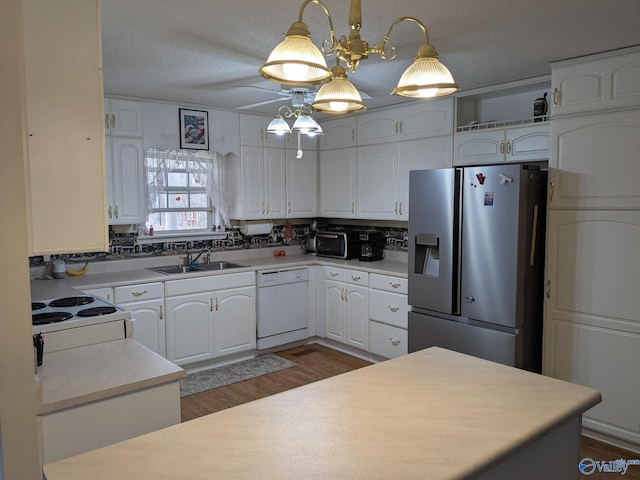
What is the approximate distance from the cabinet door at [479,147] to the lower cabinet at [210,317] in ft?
6.78

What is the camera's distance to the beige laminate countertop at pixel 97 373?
177 centimetres

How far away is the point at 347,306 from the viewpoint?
4559 mm

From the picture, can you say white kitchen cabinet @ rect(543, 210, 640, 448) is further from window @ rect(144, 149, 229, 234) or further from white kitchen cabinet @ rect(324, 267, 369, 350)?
window @ rect(144, 149, 229, 234)

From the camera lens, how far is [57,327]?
224cm

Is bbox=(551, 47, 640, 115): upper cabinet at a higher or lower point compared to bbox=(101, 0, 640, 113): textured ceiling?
lower

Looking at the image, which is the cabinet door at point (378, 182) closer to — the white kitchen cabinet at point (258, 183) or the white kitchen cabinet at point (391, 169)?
the white kitchen cabinet at point (391, 169)

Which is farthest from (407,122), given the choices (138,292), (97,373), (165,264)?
(97,373)

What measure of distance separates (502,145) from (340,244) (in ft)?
6.13

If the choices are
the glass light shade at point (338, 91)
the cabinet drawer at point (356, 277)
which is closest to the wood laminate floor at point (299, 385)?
the cabinet drawer at point (356, 277)

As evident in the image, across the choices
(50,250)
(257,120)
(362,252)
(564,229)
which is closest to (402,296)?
(362,252)

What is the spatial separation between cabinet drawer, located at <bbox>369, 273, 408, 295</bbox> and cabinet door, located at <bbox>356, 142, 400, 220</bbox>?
0.60 m

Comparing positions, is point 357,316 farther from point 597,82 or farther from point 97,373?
point 97,373

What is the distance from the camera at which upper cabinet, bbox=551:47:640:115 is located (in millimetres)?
2744

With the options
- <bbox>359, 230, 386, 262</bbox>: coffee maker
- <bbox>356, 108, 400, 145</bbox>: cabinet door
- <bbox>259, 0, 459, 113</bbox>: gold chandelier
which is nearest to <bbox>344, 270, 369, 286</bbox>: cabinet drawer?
<bbox>359, 230, 386, 262</bbox>: coffee maker
